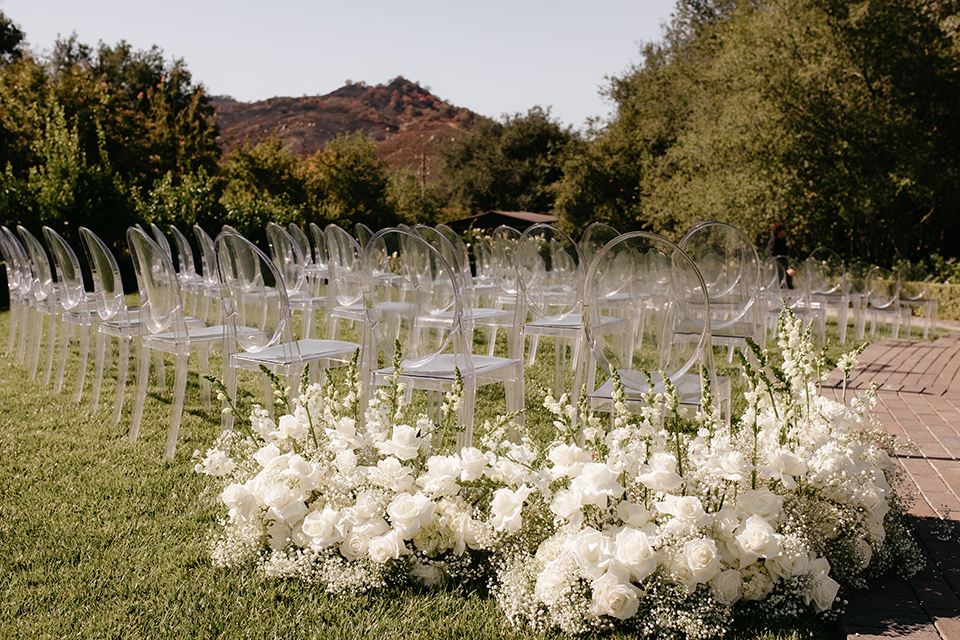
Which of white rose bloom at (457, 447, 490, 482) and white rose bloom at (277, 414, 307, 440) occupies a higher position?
white rose bloom at (277, 414, 307, 440)

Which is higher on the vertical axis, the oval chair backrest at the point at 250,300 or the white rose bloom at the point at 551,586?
the oval chair backrest at the point at 250,300

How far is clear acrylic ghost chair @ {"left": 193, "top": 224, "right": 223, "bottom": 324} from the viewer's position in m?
4.34

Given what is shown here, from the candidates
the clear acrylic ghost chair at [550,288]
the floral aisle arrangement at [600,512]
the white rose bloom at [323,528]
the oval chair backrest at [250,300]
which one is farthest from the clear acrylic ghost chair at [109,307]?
the clear acrylic ghost chair at [550,288]

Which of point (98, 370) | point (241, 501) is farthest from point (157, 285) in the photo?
point (241, 501)

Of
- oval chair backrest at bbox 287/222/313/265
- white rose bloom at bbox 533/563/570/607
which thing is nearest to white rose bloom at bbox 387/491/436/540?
white rose bloom at bbox 533/563/570/607

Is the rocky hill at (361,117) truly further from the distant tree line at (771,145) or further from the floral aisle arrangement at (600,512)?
the floral aisle arrangement at (600,512)

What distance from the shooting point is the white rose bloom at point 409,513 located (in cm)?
241

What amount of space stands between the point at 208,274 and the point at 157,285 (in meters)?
1.36

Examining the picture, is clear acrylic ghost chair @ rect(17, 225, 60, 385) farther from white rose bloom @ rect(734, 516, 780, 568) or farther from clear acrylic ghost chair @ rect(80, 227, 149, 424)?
white rose bloom @ rect(734, 516, 780, 568)

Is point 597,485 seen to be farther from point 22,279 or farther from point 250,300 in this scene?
point 22,279

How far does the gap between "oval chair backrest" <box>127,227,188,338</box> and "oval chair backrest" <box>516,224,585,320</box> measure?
7.53 ft

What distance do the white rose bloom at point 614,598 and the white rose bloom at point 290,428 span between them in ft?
4.01

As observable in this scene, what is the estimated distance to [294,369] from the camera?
3.67 m

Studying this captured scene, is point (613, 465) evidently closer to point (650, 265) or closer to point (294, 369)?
point (650, 265)
